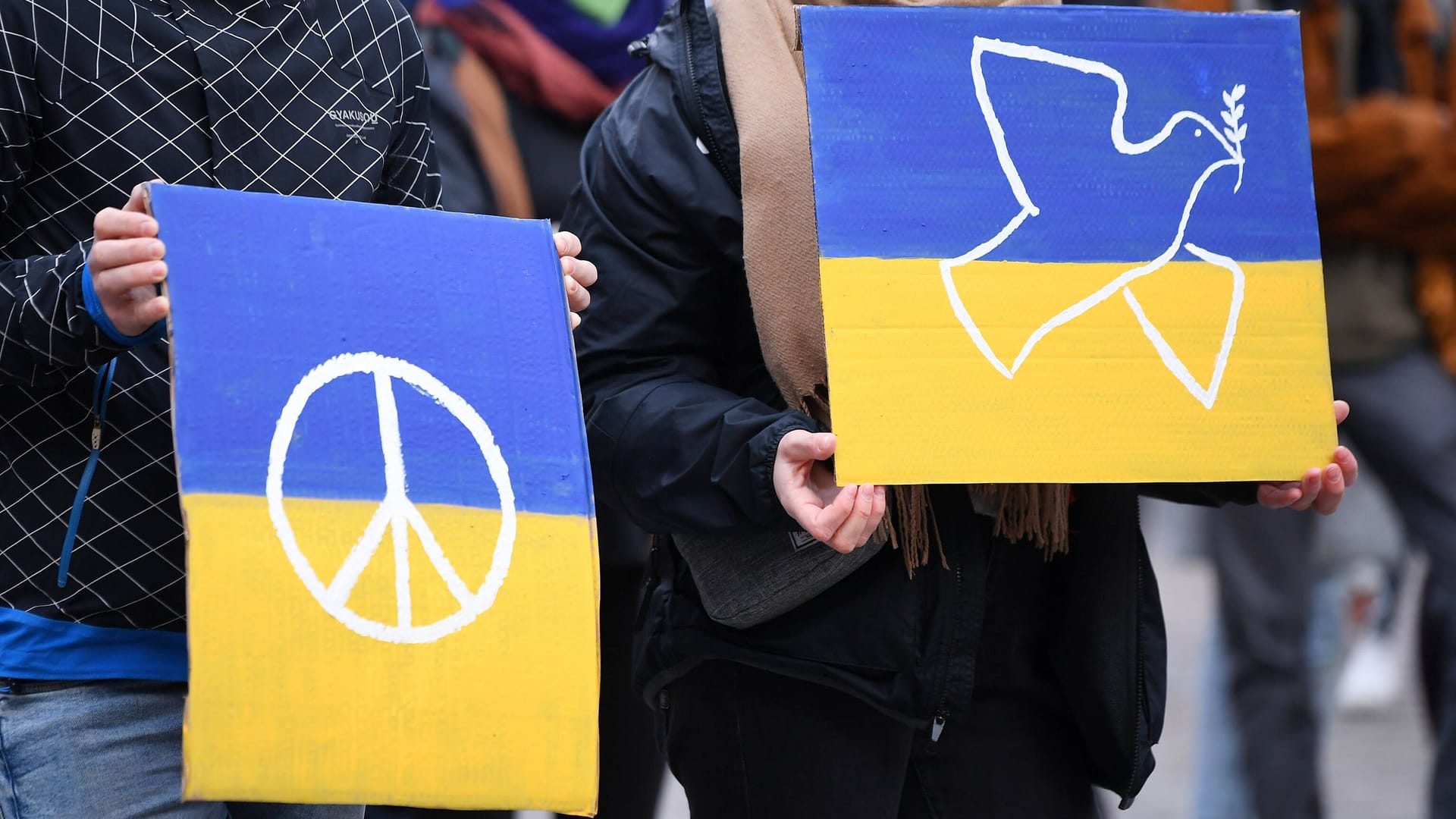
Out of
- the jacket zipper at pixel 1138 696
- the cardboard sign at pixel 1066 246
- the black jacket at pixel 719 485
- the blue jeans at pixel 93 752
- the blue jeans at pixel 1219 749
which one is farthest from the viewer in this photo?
the blue jeans at pixel 1219 749

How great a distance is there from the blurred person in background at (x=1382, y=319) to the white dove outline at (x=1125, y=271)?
6.16 ft

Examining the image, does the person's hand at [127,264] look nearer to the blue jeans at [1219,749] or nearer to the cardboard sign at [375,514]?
the cardboard sign at [375,514]

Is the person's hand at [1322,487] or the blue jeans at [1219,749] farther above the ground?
the person's hand at [1322,487]

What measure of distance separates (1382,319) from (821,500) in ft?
7.83

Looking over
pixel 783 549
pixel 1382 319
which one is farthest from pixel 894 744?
pixel 1382 319

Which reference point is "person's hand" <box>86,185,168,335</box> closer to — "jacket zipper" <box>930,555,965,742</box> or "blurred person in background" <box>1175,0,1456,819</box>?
"jacket zipper" <box>930,555,965,742</box>

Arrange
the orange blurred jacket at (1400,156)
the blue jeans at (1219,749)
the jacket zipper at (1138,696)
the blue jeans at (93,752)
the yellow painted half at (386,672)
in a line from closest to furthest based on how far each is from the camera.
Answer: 1. the yellow painted half at (386,672)
2. the blue jeans at (93,752)
3. the jacket zipper at (1138,696)
4. the orange blurred jacket at (1400,156)
5. the blue jeans at (1219,749)

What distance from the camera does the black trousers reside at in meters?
2.18

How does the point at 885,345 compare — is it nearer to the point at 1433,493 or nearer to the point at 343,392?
the point at 343,392

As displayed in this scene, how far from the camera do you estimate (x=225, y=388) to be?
5.60 ft

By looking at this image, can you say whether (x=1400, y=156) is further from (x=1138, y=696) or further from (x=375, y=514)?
(x=375, y=514)

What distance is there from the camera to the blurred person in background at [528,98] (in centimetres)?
346

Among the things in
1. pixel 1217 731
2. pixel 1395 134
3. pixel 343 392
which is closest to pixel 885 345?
pixel 343 392

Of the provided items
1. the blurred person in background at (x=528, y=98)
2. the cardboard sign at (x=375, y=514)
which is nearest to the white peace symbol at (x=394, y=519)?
the cardboard sign at (x=375, y=514)
